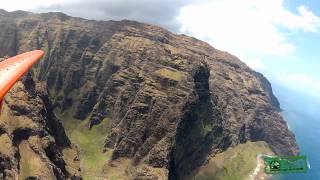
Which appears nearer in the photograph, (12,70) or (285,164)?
(12,70)

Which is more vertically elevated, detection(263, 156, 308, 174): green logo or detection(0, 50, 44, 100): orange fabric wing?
detection(0, 50, 44, 100): orange fabric wing

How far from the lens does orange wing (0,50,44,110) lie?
121 ft

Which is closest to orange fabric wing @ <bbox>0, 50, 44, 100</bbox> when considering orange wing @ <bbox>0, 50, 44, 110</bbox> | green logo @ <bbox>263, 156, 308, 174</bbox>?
orange wing @ <bbox>0, 50, 44, 110</bbox>

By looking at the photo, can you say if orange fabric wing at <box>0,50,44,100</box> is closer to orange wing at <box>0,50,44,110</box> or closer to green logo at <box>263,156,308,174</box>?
orange wing at <box>0,50,44,110</box>

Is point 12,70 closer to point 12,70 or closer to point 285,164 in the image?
point 12,70

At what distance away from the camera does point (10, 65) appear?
42.7 meters

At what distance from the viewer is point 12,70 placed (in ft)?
136

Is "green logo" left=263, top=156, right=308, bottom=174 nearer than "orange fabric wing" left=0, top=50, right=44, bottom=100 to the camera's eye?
No

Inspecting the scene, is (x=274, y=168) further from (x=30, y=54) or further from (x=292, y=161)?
(x=30, y=54)

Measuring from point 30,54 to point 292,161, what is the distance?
114ft

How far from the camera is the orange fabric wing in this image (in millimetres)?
36906

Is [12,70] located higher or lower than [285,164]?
higher

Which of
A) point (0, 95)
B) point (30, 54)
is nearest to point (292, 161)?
point (30, 54)

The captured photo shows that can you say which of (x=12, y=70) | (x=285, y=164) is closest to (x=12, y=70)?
(x=12, y=70)
